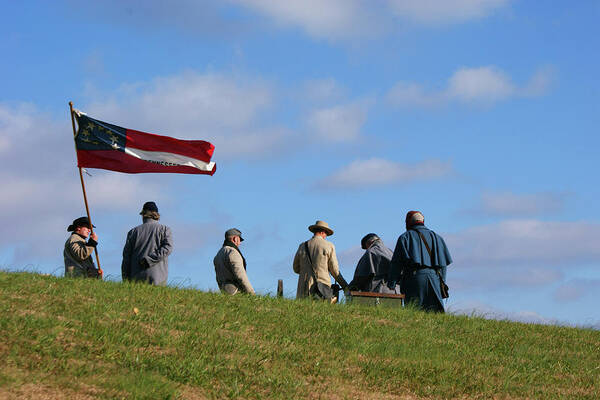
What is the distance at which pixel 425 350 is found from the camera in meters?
10.8

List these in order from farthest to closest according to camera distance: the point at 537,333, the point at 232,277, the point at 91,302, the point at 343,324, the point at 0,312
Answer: the point at 232,277 → the point at 537,333 → the point at 343,324 → the point at 91,302 → the point at 0,312

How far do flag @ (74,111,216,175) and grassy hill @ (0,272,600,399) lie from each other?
355cm

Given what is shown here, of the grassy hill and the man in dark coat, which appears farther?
the man in dark coat

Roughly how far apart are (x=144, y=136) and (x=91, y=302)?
5.72 m

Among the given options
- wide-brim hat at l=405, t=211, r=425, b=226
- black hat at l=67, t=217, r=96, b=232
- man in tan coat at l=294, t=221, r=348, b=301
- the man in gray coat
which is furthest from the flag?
wide-brim hat at l=405, t=211, r=425, b=226

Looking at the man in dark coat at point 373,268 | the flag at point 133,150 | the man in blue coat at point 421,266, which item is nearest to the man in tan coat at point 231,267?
the man in dark coat at point 373,268

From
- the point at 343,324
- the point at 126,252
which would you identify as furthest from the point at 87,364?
the point at 126,252

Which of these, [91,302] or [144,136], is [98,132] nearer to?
[144,136]

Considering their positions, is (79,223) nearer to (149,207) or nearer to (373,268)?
(149,207)

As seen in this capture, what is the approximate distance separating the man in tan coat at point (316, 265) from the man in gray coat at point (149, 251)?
250cm

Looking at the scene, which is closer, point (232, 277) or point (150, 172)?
point (232, 277)

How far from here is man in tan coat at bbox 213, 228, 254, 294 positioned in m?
13.8

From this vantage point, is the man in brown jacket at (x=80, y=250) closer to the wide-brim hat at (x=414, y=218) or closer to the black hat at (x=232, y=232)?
the black hat at (x=232, y=232)

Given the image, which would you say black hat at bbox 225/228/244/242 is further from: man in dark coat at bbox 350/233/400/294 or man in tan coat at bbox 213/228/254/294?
man in dark coat at bbox 350/233/400/294
